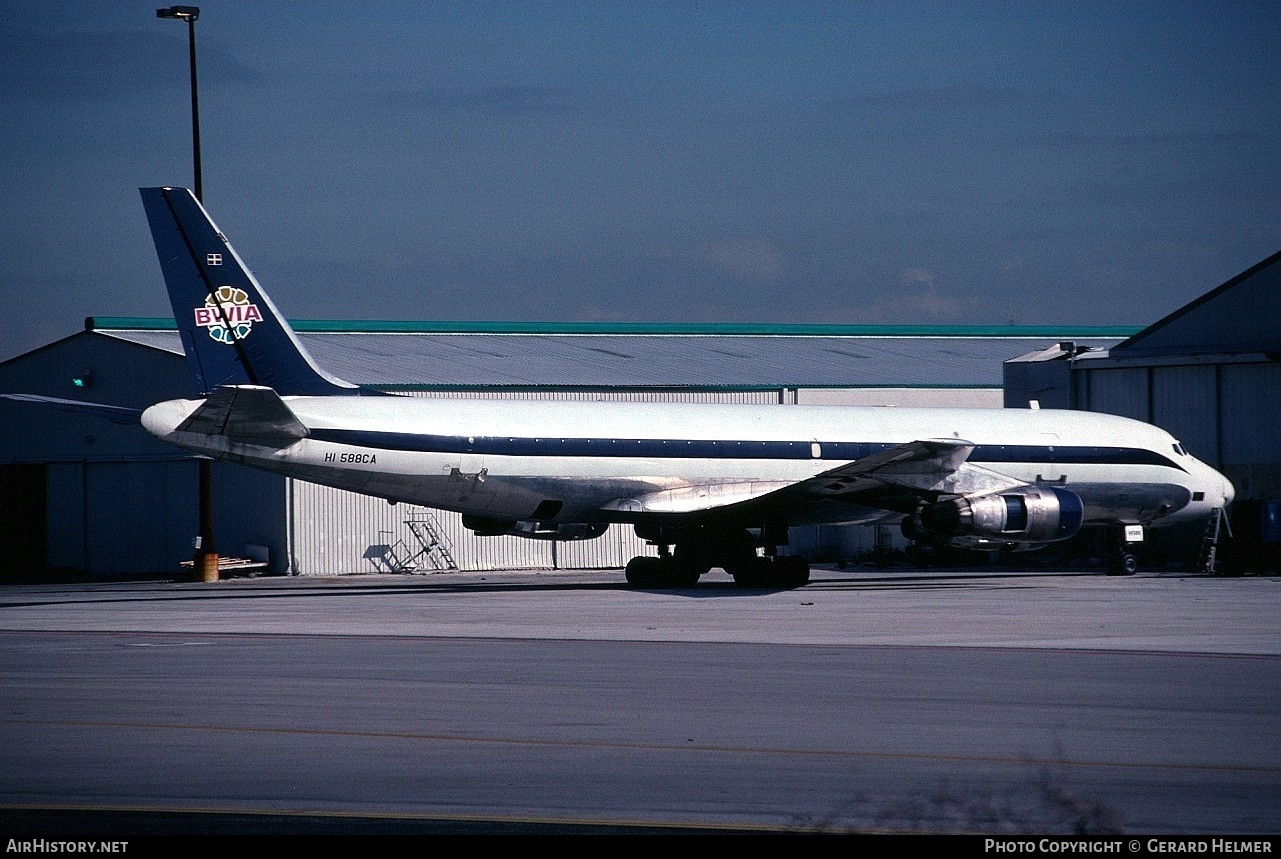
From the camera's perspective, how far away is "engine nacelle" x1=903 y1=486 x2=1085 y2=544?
31828 mm

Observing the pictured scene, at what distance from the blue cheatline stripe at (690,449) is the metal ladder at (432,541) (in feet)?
47.4

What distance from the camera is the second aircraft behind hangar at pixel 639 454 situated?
2972 cm

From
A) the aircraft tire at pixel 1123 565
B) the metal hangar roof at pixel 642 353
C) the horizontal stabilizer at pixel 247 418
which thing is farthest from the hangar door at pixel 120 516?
the aircraft tire at pixel 1123 565

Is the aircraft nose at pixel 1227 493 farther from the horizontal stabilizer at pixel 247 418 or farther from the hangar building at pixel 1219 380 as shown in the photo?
the horizontal stabilizer at pixel 247 418

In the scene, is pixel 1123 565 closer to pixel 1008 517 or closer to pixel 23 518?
pixel 1008 517

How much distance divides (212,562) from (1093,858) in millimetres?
36321

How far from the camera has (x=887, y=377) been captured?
55094 mm

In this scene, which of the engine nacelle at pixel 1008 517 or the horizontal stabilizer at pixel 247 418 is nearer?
the horizontal stabilizer at pixel 247 418

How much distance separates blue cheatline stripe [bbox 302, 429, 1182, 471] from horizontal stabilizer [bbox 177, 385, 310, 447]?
84 cm

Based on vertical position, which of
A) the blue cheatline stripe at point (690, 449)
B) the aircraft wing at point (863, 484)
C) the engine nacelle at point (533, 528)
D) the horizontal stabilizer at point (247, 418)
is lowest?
the engine nacelle at point (533, 528)

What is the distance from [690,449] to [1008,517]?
6.99 m

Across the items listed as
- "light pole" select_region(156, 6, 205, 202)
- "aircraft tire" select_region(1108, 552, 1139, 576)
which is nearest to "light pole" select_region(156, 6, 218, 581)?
"light pole" select_region(156, 6, 205, 202)

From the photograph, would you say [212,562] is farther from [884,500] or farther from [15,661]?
[15,661]

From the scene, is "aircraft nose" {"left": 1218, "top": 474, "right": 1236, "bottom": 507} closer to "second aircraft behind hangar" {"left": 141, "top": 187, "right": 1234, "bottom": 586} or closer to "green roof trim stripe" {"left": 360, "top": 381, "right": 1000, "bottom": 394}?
"second aircraft behind hangar" {"left": 141, "top": 187, "right": 1234, "bottom": 586}
